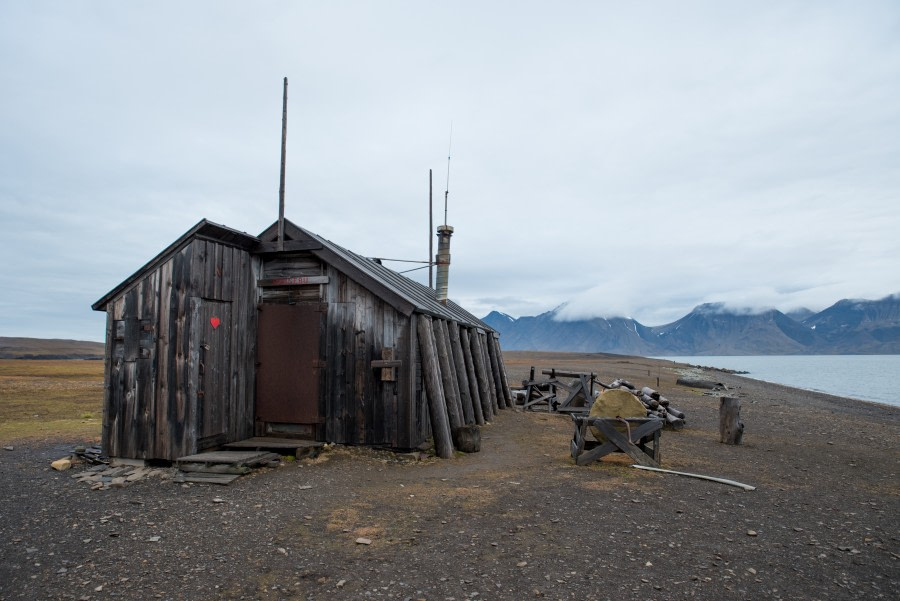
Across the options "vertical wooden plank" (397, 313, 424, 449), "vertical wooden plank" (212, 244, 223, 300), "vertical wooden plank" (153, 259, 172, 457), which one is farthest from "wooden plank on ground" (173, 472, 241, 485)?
"vertical wooden plank" (212, 244, 223, 300)

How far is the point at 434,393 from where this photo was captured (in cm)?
1102

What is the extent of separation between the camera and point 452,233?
17297 mm

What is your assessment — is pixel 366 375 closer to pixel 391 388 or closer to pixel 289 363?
pixel 391 388

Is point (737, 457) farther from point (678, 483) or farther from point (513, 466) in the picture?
point (513, 466)

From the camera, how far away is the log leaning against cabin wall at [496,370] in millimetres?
20281

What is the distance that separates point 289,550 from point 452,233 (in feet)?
41.0

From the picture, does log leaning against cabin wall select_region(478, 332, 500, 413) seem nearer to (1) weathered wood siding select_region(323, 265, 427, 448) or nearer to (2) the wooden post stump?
(2) the wooden post stump

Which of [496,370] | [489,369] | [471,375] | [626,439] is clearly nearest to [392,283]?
[471,375]

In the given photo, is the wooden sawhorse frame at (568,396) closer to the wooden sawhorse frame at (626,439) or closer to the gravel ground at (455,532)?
the wooden sawhorse frame at (626,439)

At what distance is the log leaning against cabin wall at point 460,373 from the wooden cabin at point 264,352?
7.25ft

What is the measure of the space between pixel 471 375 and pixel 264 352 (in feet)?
21.6

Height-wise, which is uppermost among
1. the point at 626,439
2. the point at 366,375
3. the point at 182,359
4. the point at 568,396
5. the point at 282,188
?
the point at 282,188

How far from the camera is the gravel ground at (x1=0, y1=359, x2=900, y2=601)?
5094 millimetres

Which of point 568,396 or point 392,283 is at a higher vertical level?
point 392,283
